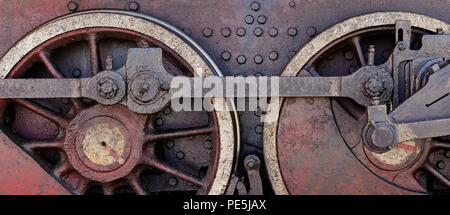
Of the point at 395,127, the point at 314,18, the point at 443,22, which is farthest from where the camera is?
the point at 314,18

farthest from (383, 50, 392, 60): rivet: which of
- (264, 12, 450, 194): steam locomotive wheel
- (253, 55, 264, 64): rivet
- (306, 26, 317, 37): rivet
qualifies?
(253, 55, 264, 64): rivet

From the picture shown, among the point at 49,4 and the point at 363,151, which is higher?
the point at 49,4

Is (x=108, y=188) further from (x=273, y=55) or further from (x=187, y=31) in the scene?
(x=273, y=55)

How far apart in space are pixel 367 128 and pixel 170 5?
45.1 inches

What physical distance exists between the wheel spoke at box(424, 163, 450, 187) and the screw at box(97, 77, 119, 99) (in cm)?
152

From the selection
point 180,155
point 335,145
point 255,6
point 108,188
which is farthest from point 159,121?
point 335,145

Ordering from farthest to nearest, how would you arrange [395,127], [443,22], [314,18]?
[314,18] → [443,22] → [395,127]

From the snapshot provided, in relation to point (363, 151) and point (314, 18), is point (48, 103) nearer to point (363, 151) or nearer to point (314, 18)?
point (314, 18)

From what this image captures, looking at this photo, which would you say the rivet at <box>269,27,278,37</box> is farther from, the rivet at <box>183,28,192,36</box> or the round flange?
the round flange

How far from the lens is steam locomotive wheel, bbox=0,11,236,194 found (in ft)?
6.63

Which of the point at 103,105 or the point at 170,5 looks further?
the point at 170,5

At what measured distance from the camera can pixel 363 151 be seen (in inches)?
79.0
